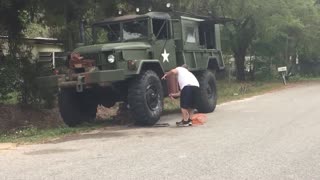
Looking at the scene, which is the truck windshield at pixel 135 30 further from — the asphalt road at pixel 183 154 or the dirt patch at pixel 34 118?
the asphalt road at pixel 183 154

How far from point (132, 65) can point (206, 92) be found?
4.50m

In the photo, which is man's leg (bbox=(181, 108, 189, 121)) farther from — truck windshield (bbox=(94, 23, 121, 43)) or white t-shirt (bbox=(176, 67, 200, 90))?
truck windshield (bbox=(94, 23, 121, 43))

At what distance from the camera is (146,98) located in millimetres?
13422

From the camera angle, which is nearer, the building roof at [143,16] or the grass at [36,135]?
the grass at [36,135]

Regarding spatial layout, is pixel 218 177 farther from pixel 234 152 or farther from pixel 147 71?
pixel 147 71

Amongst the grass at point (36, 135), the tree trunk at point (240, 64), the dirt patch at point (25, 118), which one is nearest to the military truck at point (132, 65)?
the grass at point (36, 135)

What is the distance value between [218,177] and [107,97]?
768cm

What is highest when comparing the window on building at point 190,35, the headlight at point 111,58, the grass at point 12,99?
the window on building at point 190,35

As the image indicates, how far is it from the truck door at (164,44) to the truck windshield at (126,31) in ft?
1.07

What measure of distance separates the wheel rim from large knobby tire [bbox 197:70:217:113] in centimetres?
285

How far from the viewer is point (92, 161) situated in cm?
915

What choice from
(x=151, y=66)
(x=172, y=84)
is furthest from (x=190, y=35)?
(x=151, y=66)

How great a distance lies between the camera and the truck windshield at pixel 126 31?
47.9 feet

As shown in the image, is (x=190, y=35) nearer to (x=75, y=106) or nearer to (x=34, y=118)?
(x=75, y=106)
